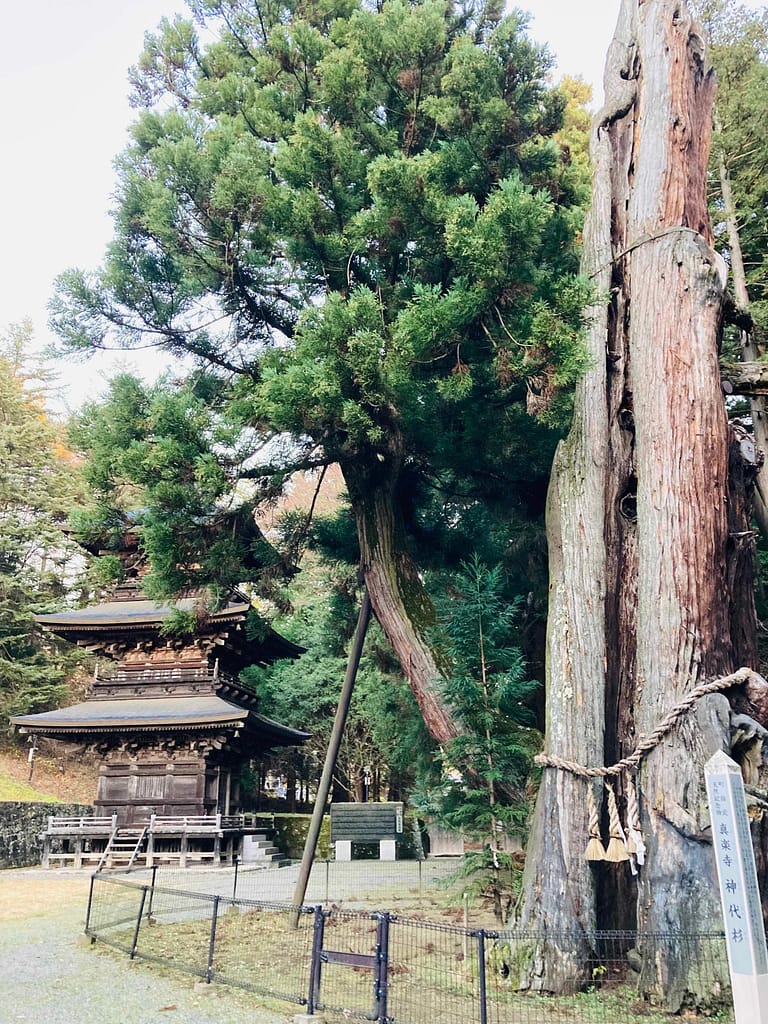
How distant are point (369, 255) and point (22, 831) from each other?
15.3 meters

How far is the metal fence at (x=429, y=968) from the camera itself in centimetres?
435

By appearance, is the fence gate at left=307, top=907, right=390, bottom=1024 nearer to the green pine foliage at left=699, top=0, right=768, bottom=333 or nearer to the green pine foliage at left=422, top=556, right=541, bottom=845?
the green pine foliage at left=422, top=556, right=541, bottom=845

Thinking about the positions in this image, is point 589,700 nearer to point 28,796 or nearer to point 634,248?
point 634,248

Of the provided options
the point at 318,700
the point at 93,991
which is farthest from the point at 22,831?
the point at 93,991

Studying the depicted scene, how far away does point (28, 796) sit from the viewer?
1991 cm

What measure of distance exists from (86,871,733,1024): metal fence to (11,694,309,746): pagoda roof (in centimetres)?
799

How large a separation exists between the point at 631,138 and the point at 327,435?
4.38m

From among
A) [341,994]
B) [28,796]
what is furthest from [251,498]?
[28,796]

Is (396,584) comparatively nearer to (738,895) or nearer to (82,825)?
(738,895)

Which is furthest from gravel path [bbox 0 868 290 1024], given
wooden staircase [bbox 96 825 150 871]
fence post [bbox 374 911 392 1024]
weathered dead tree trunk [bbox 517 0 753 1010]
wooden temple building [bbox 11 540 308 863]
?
wooden temple building [bbox 11 540 308 863]

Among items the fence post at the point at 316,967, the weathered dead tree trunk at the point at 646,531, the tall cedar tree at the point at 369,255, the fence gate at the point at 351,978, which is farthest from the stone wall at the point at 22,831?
the weathered dead tree trunk at the point at 646,531

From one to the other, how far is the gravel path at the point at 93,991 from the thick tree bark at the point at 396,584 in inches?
115

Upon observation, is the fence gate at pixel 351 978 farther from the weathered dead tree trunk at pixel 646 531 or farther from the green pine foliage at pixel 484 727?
the green pine foliage at pixel 484 727

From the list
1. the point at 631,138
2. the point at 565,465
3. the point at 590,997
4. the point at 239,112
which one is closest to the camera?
the point at 590,997
